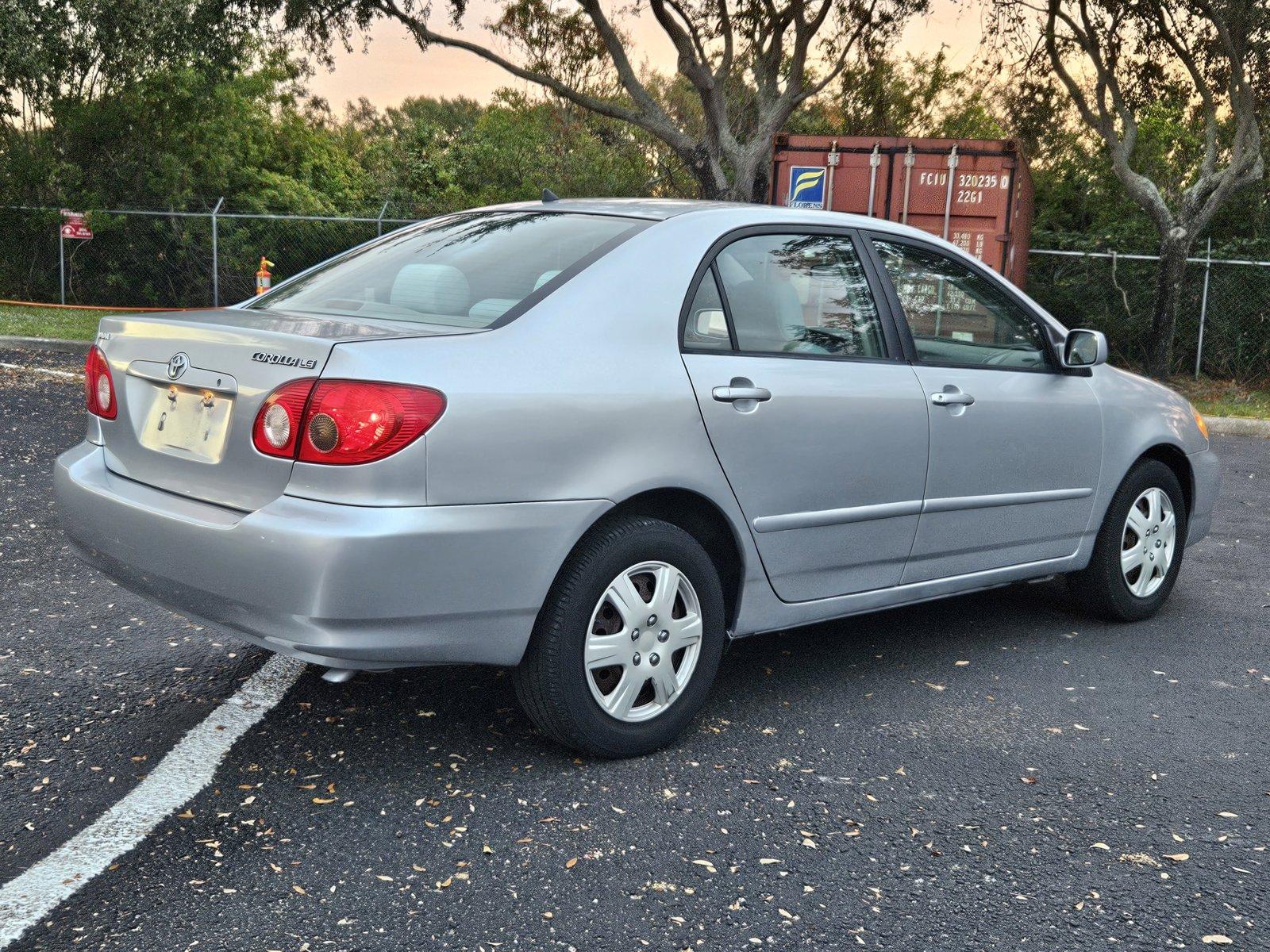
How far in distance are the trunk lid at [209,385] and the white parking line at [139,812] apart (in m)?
0.76

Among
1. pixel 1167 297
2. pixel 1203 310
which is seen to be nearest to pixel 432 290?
pixel 1167 297

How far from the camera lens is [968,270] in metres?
4.77

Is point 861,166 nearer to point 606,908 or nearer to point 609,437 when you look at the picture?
point 609,437

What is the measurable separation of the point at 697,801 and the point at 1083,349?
251 cm

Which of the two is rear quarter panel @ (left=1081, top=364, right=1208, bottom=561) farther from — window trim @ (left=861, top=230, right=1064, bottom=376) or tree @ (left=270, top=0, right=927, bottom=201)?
tree @ (left=270, top=0, right=927, bottom=201)

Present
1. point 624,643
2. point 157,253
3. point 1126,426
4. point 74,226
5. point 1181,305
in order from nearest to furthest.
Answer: point 624,643 < point 1126,426 < point 1181,305 < point 74,226 < point 157,253

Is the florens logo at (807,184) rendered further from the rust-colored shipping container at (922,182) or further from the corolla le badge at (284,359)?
the corolla le badge at (284,359)

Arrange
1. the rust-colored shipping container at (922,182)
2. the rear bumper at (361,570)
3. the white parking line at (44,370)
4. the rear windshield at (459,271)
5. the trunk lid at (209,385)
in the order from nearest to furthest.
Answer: the rear bumper at (361,570), the trunk lid at (209,385), the rear windshield at (459,271), the white parking line at (44,370), the rust-colored shipping container at (922,182)

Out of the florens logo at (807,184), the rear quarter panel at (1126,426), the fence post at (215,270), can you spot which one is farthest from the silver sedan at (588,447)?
the fence post at (215,270)

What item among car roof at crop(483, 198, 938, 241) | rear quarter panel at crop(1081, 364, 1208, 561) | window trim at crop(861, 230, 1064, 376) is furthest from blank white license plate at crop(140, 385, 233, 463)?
rear quarter panel at crop(1081, 364, 1208, 561)

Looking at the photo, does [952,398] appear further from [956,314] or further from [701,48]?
[701,48]

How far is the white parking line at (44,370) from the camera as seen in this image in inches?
522

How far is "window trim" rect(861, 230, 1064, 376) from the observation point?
436 centimetres

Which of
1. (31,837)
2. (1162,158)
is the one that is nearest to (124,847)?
(31,837)
